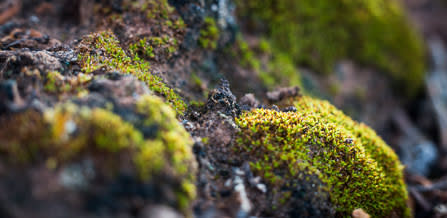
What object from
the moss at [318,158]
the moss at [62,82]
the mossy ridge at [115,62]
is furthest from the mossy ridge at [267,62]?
the moss at [62,82]

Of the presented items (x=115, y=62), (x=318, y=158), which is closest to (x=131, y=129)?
(x=115, y=62)

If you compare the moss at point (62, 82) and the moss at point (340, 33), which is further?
the moss at point (340, 33)

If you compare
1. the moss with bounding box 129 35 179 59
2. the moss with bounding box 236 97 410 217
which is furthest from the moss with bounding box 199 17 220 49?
the moss with bounding box 236 97 410 217

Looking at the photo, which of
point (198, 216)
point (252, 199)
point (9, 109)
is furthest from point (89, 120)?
point (252, 199)

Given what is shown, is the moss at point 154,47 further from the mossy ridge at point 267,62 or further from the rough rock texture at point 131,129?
the mossy ridge at point 267,62

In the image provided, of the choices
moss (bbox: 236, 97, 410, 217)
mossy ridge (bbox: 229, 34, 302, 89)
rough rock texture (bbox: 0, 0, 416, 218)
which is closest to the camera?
rough rock texture (bbox: 0, 0, 416, 218)

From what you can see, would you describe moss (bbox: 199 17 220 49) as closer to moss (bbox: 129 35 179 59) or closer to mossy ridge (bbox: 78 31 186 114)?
moss (bbox: 129 35 179 59)
